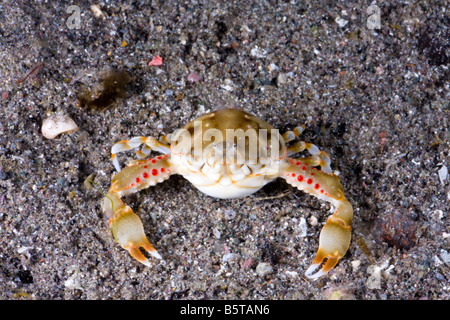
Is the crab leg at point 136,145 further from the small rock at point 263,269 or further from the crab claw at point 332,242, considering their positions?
the crab claw at point 332,242

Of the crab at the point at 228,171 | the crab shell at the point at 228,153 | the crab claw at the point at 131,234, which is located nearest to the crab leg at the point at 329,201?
the crab at the point at 228,171

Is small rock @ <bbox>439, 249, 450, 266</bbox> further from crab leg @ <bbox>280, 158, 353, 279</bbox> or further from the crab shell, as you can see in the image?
the crab shell

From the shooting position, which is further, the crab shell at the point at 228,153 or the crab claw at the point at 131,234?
the crab claw at the point at 131,234

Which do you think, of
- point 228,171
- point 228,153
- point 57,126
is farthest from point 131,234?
point 57,126

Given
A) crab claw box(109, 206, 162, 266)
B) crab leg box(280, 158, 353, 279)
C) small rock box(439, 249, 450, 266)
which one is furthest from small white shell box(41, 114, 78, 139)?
small rock box(439, 249, 450, 266)

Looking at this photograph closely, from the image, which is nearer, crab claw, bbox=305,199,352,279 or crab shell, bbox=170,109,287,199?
crab shell, bbox=170,109,287,199

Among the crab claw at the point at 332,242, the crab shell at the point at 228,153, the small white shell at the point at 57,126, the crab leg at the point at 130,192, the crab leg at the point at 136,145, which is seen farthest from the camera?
the small white shell at the point at 57,126
